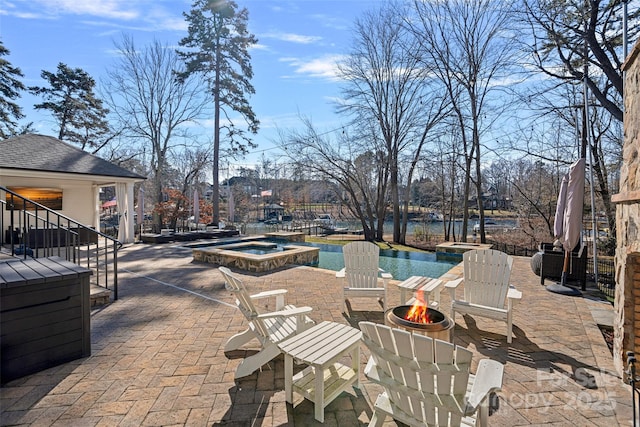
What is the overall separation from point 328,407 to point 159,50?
17.5 meters

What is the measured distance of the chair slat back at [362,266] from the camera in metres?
4.41

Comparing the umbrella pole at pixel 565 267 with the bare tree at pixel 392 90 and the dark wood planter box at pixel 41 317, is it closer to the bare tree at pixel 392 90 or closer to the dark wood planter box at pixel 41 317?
the dark wood planter box at pixel 41 317

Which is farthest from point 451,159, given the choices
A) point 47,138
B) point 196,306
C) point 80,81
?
point 80,81

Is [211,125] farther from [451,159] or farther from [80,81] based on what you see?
[451,159]

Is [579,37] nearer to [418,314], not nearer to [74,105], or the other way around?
[418,314]

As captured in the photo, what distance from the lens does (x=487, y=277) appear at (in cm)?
365

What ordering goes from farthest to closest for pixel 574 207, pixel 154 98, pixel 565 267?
pixel 154 98
pixel 565 267
pixel 574 207

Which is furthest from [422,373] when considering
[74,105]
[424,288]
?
[74,105]

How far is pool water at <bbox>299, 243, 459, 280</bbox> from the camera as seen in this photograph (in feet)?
24.7

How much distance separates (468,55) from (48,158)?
1624 centimetres

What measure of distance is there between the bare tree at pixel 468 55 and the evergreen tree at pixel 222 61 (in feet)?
28.6

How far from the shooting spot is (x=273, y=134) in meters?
14.0

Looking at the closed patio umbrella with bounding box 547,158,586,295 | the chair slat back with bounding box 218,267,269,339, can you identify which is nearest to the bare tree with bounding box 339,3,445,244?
the closed patio umbrella with bounding box 547,158,586,295

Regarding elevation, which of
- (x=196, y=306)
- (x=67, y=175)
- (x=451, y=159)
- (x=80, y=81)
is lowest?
(x=196, y=306)
